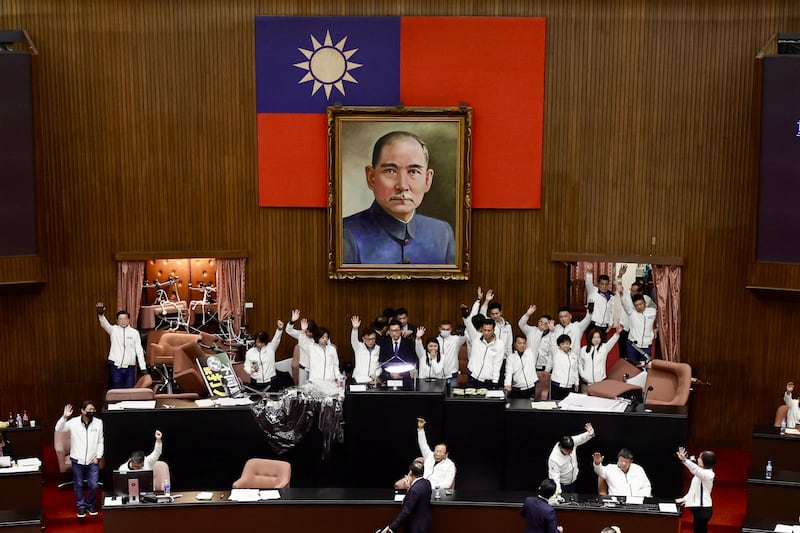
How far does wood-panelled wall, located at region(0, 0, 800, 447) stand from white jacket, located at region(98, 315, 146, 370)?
1141mm

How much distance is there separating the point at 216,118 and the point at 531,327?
5.22 meters

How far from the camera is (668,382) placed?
12008mm

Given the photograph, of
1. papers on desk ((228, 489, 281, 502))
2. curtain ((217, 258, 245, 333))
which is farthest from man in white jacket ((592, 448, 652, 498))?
curtain ((217, 258, 245, 333))

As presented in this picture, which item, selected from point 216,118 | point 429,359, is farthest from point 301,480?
point 216,118

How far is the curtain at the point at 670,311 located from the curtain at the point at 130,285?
23.8ft

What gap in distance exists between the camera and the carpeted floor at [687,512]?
10531mm

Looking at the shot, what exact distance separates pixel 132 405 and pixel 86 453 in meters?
0.73

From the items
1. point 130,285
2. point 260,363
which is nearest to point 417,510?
point 260,363

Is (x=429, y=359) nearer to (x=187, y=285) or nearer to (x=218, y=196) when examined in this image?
(x=218, y=196)

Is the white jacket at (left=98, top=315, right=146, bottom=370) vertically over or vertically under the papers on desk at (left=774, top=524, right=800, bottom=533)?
over

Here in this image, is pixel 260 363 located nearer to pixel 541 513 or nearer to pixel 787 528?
pixel 541 513

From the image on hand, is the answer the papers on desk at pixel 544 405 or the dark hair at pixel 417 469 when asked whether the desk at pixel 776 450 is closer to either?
the papers on desk at pixel 544 405

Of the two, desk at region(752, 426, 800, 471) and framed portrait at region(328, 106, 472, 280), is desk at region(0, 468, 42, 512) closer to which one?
framed portrait at region(328, 106, 472, 280)

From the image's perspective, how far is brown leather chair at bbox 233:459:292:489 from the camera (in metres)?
10.3
